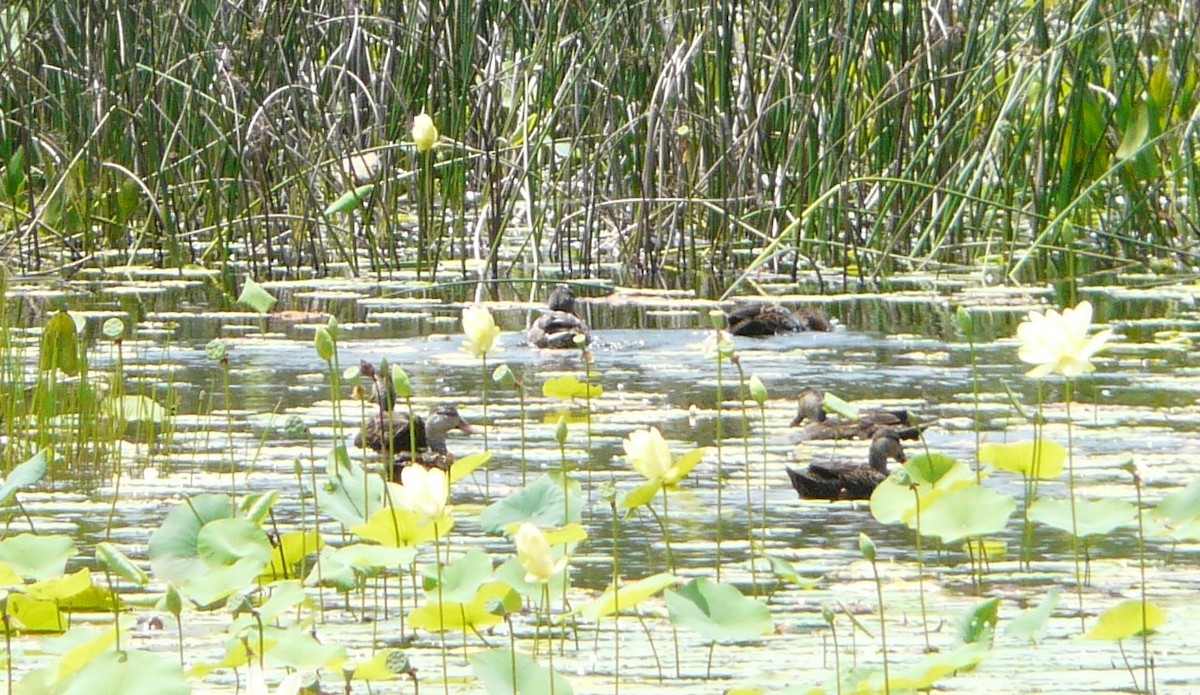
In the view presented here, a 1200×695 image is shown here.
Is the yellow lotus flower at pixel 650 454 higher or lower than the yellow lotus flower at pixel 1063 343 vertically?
lower

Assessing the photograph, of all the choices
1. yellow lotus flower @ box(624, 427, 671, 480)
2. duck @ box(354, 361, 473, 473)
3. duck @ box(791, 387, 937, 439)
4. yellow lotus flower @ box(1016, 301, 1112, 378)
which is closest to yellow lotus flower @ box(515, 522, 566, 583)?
yellow lotus flower @ box(624, 427, 671, 480)

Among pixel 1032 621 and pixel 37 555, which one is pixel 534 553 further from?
pixel 37 555

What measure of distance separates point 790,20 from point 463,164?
123 centimetres

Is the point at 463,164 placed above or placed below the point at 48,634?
above

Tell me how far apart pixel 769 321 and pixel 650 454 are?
262 centimetres

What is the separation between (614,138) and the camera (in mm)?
6172

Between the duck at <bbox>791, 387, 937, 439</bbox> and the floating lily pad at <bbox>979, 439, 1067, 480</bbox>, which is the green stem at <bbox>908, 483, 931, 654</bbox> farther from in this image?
the duck at <bbox>791, 387, 937, 439</bbox>

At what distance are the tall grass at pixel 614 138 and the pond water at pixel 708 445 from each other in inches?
21.8

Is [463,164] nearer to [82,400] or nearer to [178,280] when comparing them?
[178,280]

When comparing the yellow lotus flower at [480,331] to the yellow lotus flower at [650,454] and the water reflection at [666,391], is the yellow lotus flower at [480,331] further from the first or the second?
the yellow lotus flower at [650,454]

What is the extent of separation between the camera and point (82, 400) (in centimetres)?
336

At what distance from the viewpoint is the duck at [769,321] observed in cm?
474

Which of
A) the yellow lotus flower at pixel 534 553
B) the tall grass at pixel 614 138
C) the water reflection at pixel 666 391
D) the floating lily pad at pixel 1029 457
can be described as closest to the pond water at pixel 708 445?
the water reflection at pixel 666 391

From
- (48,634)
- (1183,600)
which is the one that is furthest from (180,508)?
(1183,600)
